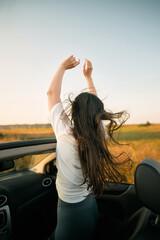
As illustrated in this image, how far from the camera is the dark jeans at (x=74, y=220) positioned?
121 cm

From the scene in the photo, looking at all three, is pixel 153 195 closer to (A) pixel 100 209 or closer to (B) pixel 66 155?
(B) pixel 66 155

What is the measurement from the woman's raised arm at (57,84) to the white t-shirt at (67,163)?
0.27ft

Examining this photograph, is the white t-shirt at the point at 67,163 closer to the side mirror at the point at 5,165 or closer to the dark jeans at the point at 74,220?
the dark jeans at the point at 74,220

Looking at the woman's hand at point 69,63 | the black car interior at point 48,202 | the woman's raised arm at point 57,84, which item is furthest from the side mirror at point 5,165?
the woman's hand at point 69,63

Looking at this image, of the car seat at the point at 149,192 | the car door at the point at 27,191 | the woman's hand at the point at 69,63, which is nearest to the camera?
the car seat at the point at 149,192

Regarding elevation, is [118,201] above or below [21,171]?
Result: below

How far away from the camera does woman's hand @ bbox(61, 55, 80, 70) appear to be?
1563 mm

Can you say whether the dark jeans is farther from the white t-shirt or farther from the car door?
the car door

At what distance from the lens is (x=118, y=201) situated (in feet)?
7.52

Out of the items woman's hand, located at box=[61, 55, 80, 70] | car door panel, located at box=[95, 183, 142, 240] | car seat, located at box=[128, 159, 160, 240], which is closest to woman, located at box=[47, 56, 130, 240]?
car seat, located at box=[128, 159, 160, 240]

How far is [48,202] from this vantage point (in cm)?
229

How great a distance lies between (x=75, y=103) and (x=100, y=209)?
204 centimetres

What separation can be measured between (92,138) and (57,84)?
0.62 metres

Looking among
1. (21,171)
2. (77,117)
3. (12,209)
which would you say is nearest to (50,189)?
(21,171)
